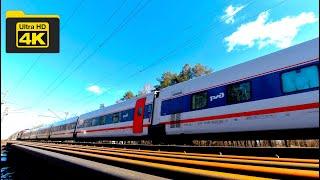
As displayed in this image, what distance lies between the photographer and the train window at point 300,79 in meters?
9.47

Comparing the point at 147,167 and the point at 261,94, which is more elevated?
the point at 261,94

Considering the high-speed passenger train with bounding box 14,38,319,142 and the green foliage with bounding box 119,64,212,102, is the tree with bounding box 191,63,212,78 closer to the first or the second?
the green foliage with bounding box 119,64,212,102

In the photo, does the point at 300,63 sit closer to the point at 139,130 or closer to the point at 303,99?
the point at 303,99

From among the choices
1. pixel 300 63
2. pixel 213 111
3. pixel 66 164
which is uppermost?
pixel 300 63

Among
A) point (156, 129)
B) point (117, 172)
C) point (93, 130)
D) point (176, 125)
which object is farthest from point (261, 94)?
point (93, 130)

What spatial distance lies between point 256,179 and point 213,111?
11.3 meters

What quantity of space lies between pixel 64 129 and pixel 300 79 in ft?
111

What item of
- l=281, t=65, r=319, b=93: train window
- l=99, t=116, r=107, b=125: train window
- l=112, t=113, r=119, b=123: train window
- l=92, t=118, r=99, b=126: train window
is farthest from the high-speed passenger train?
l=92, t=118, r=99, b=126: train window

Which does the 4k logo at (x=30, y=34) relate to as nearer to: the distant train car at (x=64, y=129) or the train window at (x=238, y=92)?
the train window at (x=238, y=92)

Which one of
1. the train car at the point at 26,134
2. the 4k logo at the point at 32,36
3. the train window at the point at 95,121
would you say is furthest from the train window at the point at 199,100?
the train car at the point at 26,134

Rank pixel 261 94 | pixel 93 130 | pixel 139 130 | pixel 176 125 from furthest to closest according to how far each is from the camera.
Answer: pixel 93 130 < pixel 139 130 < pixel 176 125 < pixel 261 94

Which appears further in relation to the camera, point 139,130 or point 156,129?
point 139,130

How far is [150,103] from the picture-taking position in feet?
61.3

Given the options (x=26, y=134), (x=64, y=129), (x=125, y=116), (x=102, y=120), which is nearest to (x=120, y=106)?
(x=125, y=116)
